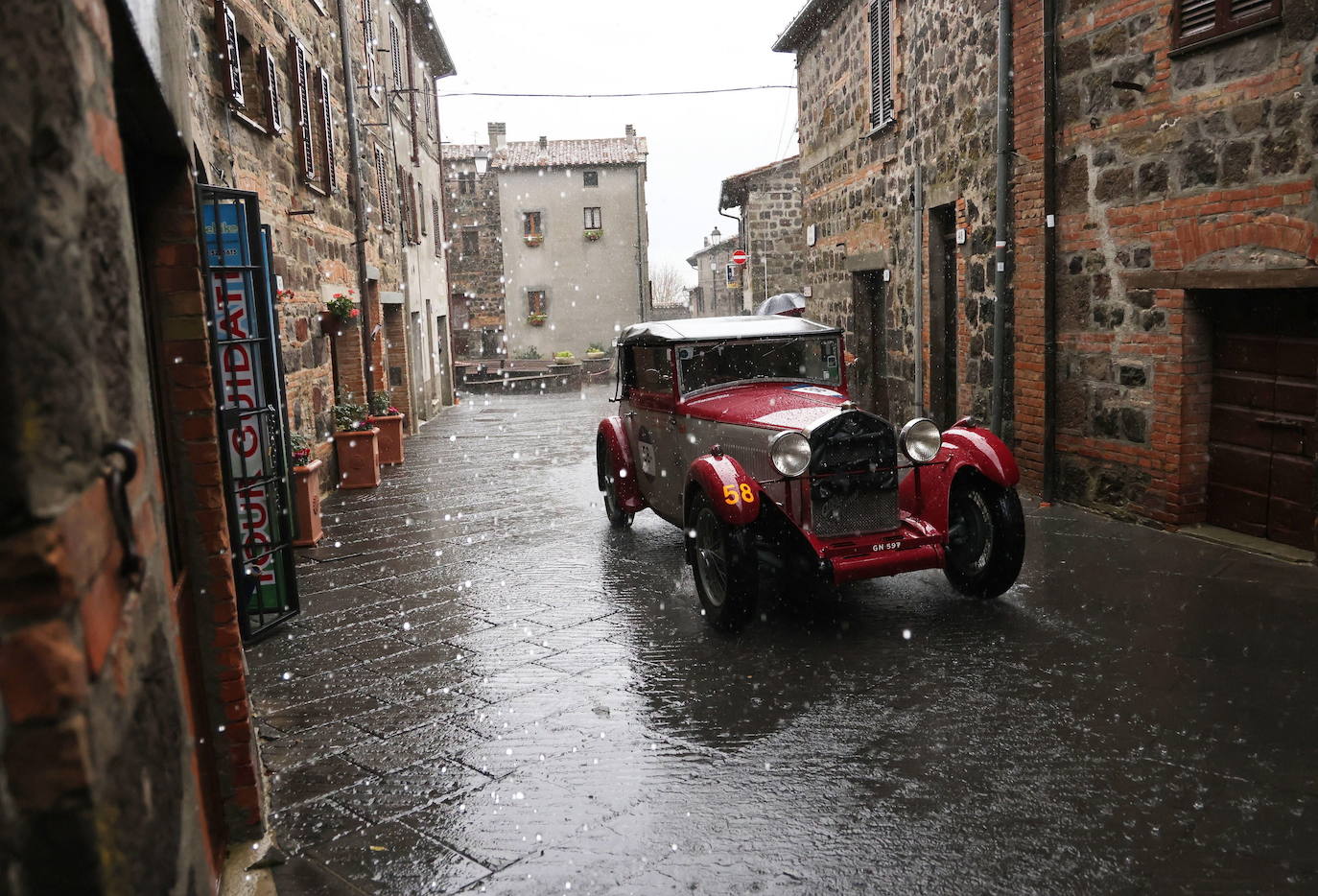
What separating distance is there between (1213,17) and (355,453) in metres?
8.28

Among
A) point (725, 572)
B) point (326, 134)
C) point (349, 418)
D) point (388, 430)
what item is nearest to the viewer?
point (725, 572)

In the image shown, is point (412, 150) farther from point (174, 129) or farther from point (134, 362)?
point (134, 362)

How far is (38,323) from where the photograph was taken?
117 cm

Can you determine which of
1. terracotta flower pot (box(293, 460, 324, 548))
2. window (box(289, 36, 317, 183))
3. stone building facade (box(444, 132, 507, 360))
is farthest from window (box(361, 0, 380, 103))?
stone building facade (box(444, 132, 507, 360))

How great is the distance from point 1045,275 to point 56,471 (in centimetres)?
808

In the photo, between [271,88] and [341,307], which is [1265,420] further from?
[341,307]

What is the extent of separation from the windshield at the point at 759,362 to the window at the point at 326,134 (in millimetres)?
5997

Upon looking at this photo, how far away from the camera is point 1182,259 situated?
6.71 m

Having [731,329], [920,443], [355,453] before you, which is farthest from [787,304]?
[355,453]

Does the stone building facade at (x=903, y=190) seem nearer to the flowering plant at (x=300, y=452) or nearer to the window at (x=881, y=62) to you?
the window at (x=881, y=62)

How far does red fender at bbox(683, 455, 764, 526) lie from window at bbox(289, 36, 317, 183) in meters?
6.40

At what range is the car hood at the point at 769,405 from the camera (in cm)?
562

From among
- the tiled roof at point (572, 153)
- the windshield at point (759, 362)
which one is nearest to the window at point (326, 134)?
the windshield at point (759, 362)

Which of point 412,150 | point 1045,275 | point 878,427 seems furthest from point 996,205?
point 412,150
